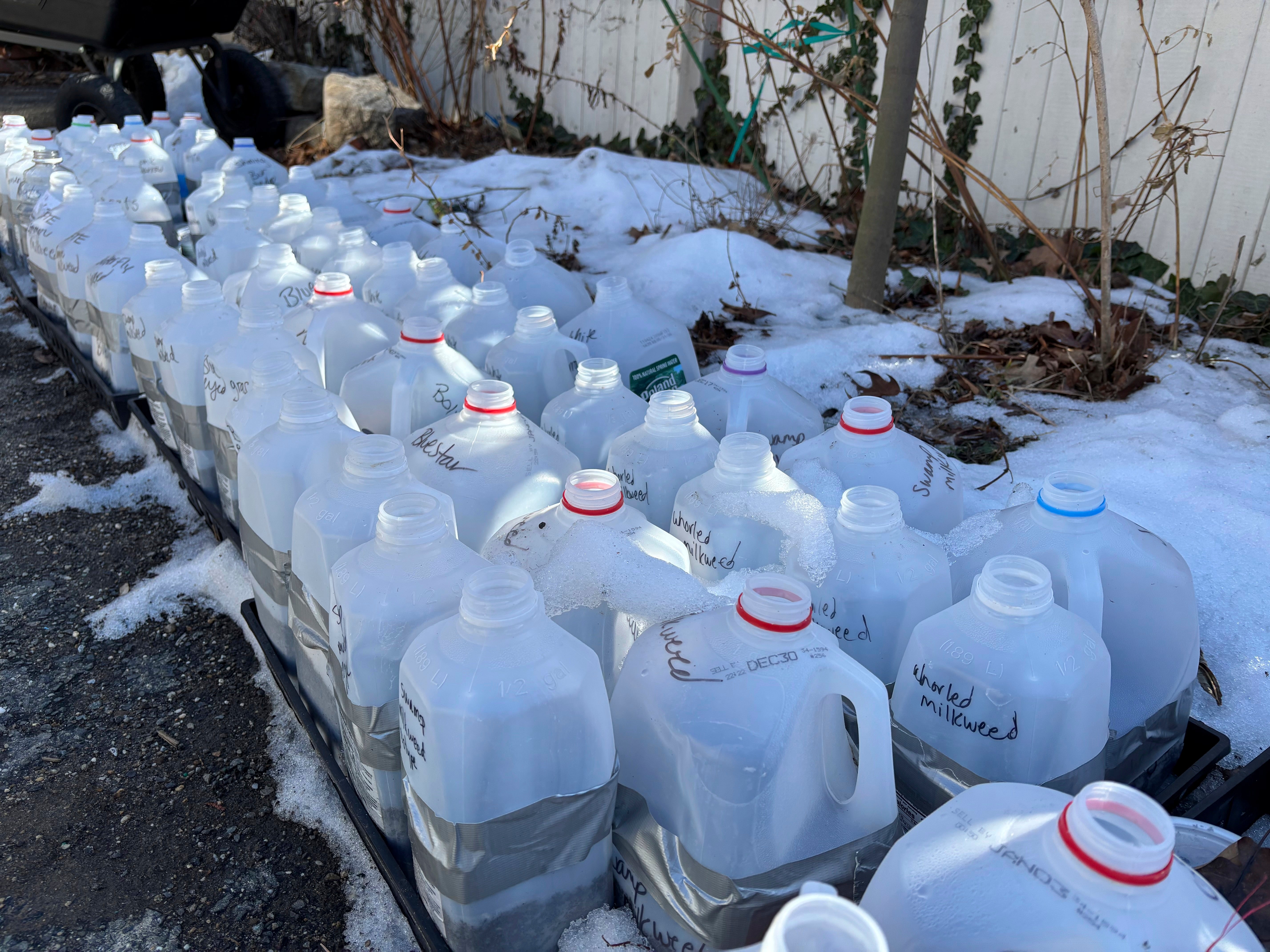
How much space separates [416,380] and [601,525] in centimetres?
64

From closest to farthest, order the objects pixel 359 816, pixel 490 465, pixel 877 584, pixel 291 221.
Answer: pixel 877 584, pixel 359 816, pixel 490 465, pixel 291 221

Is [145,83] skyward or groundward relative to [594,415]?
skyward

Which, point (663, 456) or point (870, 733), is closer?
point (870, 733)

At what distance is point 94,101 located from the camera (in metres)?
4.48

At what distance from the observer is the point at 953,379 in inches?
96.5

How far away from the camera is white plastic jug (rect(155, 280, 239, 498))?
69.7 inches

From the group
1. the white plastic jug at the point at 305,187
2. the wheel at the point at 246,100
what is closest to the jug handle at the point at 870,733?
the white plastic jug at the point at 305,187

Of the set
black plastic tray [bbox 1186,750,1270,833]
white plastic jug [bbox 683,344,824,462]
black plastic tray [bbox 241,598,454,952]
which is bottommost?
black plastic tray [bbox 241,598,454,952]

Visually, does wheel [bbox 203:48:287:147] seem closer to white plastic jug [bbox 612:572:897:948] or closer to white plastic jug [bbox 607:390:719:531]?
white plastic jug [bbox 607:390:719:531]

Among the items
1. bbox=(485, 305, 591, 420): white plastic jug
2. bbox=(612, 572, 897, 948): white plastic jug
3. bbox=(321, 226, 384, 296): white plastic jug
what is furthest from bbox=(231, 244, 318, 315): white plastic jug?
bbox=(612, 572, 897, 948): white plastic jug

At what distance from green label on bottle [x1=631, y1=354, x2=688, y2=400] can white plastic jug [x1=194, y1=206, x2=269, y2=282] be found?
3.56ft

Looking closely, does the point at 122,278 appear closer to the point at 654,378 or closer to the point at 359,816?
the point at 654,378

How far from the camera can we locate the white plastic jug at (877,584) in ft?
3.70

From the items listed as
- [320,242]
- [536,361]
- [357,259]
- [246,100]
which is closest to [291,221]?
[320,242]
